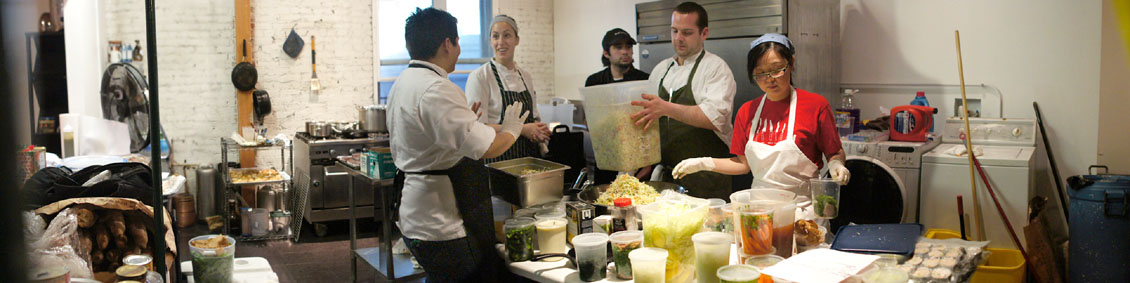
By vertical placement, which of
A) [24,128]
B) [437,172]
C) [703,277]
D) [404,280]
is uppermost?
[24,128]

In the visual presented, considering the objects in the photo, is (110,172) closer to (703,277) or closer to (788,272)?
(703,277)

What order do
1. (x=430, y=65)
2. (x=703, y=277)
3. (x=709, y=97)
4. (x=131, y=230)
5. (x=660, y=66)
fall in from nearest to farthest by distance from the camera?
1. (x=703, y=277)
2. (x=131, y=230)
3. (x=430, y=65)
4. (x=709, y=97)
5. (x=660, y=66)

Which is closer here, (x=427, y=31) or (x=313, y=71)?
(x=427, y=31)

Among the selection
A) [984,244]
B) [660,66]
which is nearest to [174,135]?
[660,66]

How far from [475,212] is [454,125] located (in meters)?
0.41

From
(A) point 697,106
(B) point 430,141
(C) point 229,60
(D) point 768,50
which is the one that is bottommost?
(B) point 430,141

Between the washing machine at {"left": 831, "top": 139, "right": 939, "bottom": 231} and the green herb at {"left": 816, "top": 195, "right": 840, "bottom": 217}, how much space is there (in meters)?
2.12

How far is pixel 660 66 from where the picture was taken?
14.6ft

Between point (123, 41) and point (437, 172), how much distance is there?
5278 mm

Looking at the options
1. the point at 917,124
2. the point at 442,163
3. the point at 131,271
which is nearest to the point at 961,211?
the point at 917,124

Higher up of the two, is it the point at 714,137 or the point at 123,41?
the point at 123,41

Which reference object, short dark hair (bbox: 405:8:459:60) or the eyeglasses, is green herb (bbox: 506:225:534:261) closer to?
short dark hair (bbox: 405:8:459:60)

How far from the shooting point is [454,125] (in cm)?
283

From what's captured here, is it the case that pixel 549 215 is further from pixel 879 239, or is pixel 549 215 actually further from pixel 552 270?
pixel 879 239
